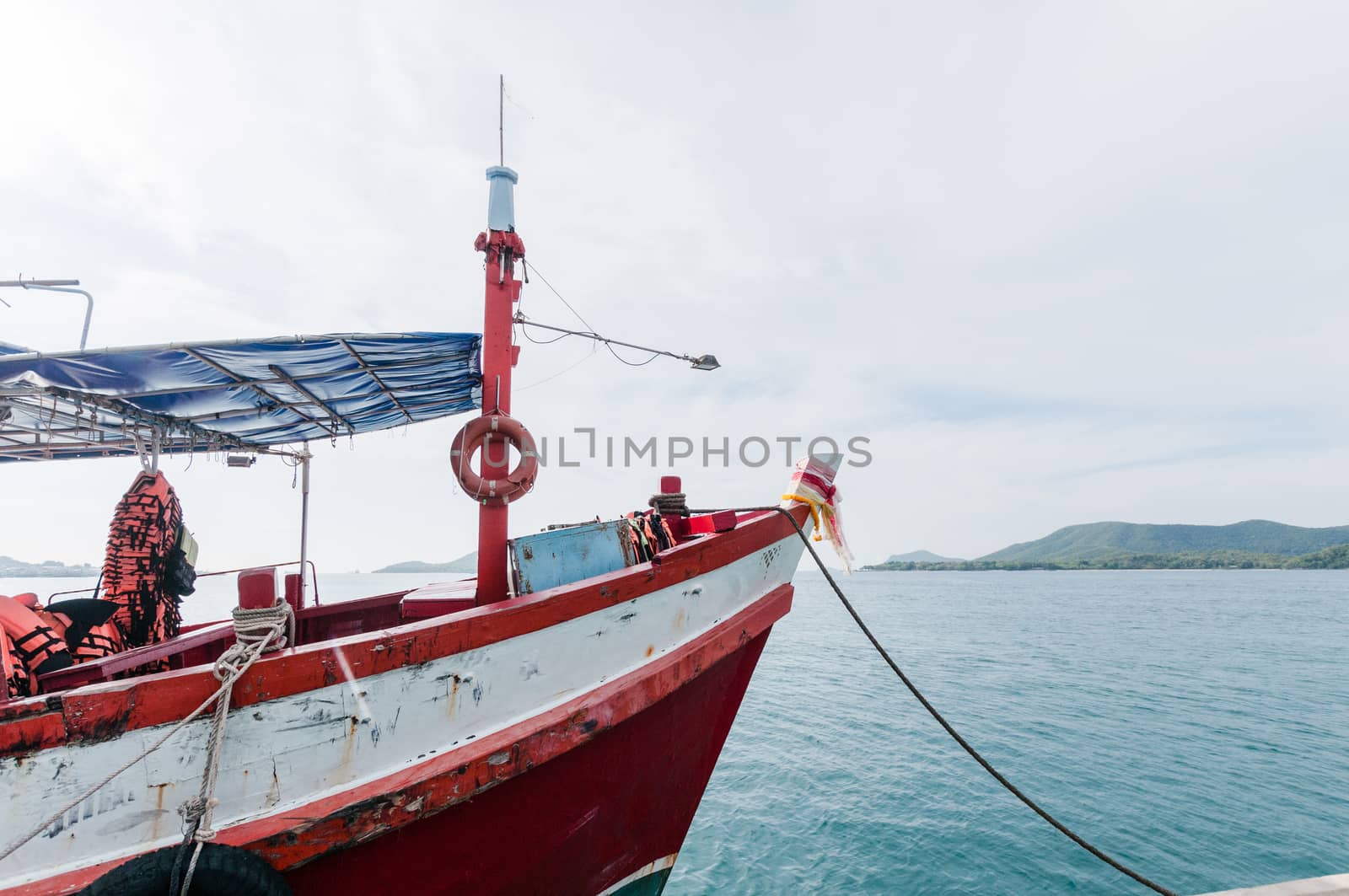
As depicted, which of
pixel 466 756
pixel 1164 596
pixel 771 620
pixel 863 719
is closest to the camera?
pixel 466 756

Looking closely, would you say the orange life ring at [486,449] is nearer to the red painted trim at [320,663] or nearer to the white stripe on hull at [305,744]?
the red painted trim at [320,663]

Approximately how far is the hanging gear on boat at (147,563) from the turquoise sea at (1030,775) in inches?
255

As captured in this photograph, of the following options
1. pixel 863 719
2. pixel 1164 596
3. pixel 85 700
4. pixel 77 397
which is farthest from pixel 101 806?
pixel 1164 596

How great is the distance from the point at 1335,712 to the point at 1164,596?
54730 millimetres

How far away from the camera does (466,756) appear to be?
3404mm

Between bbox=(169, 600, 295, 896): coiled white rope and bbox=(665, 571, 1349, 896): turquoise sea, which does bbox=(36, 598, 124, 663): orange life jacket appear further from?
bbox=(665, 571, 1349, 896): turquoise sea

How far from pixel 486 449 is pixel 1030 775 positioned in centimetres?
1243

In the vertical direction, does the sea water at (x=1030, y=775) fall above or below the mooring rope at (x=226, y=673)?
below

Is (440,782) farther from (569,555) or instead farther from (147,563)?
(147,563)

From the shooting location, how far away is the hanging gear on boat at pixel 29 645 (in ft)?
11.9

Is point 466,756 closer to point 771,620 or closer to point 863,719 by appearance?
point 771,620

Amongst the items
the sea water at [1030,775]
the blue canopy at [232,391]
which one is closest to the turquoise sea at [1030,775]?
the sea water at [1030,775]

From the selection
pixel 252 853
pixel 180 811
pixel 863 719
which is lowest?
pixel 863 719

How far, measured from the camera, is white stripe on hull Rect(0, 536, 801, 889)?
2756mm
